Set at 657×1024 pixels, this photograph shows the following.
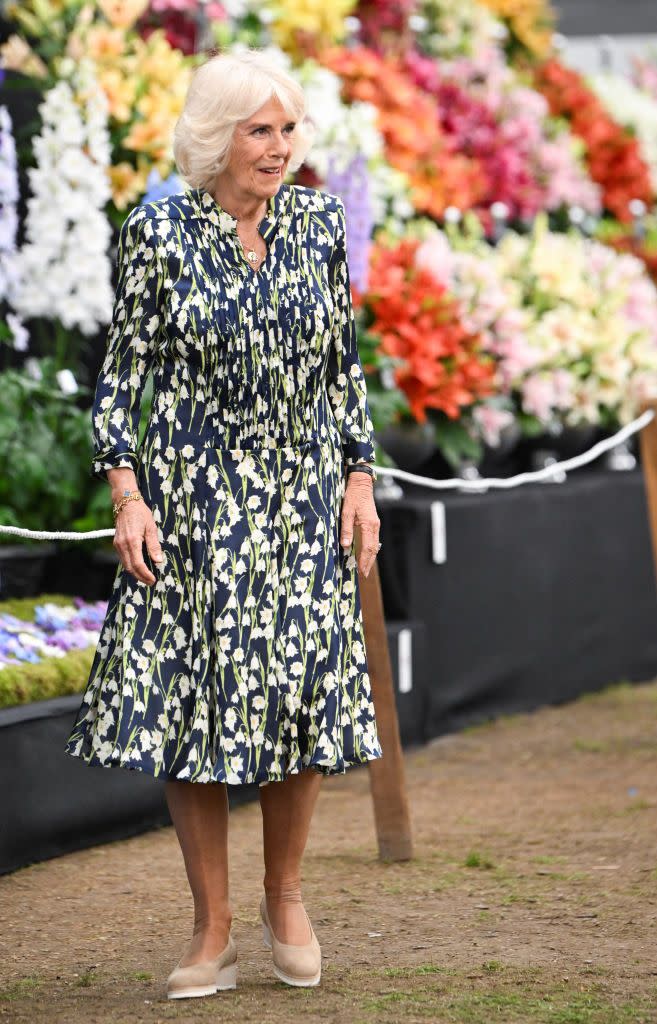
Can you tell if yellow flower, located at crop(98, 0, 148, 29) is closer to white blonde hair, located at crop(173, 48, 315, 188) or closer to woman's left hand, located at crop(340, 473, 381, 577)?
white blonde hair, located at crop(173, 48, 315, 188)

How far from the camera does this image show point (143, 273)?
101 inches

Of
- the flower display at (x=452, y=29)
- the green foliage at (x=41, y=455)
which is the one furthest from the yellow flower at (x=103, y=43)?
the flower display at (x=452, y=29)

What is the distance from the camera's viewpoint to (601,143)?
7191 mm

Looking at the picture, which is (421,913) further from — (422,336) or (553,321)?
(553,321)

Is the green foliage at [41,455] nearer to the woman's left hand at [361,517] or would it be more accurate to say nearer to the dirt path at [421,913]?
the dirt path at [421,913]

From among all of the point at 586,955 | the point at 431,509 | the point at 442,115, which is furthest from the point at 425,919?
the point at 442,115

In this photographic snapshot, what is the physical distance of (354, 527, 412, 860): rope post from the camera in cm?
356

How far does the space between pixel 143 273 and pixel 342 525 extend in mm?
495

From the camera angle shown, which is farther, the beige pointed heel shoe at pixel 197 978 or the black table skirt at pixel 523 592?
the black table skirt at pixel 523 592

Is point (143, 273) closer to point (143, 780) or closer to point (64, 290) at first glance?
point (143, 780)

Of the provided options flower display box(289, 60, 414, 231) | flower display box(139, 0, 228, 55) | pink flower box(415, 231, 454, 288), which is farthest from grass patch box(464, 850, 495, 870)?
flower display box(139, 0, 228, 55)

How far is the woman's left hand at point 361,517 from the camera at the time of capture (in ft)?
8.87

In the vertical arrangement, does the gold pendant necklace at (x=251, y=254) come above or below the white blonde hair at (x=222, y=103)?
below

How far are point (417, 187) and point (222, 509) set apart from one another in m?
3.58
